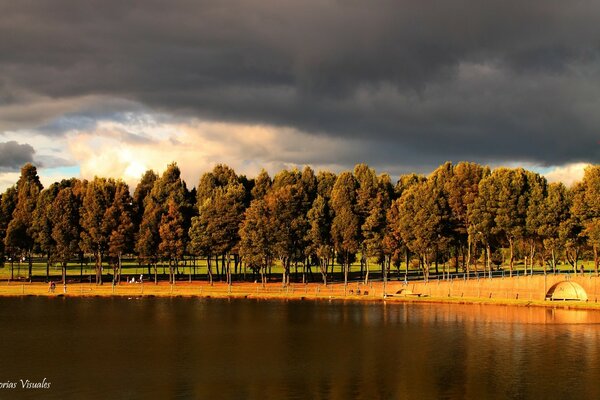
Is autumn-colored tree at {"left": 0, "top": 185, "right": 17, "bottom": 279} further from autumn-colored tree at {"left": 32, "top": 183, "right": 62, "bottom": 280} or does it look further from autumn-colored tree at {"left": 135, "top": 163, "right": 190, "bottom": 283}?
autumn-colored tree at {"left": 135, "top": 163, "right": 190, "bottom": 283}

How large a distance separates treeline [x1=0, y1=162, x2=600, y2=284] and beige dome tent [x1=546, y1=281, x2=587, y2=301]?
8.25m

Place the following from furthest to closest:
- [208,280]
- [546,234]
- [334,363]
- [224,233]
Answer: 1. [208,280]
2. [224,233]
3. [546,234]
4. [334,363]

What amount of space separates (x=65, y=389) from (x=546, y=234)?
289 feet

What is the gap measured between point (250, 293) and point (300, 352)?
55.9 m

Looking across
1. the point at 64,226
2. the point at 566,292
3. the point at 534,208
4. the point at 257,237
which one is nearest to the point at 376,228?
the point at 257,237

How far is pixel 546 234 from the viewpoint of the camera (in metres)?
113

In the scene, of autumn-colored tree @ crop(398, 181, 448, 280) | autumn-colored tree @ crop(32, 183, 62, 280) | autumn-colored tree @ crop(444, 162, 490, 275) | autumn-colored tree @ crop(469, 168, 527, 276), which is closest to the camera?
autumn-colored tree @ crop(469, 168, 527, 276)

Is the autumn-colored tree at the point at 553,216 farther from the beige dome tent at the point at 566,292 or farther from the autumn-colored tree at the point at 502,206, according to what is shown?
the beige dome tent at the point at 566,292

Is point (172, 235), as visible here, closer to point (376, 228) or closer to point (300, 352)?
point (376, 228)

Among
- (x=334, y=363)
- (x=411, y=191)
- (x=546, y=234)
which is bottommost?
(x=334, y=363)

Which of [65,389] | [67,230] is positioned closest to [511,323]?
[65,389]

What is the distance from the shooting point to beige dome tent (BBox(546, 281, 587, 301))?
105 meters

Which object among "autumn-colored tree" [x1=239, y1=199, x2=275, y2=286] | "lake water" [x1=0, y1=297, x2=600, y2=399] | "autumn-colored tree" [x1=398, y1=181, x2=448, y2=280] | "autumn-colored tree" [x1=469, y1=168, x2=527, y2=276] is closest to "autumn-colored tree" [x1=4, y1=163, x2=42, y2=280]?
"lake water" [x1=0, y1=297, x2=600, y2=399]

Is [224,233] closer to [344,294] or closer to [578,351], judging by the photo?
[344,294]
